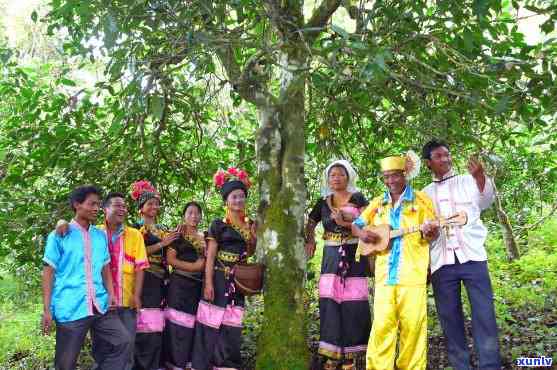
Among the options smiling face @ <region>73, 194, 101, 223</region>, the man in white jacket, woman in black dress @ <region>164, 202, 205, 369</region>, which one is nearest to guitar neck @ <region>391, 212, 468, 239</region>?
the man in white jacket

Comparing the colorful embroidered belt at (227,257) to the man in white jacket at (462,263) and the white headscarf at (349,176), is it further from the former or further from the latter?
the man in white jacket at (462,263)

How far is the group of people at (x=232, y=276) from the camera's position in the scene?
4.59m

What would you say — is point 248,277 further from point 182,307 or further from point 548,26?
point 548,26

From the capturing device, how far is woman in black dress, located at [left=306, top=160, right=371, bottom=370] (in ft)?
17.1

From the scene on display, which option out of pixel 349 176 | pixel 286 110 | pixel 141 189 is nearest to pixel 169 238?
pixel 141 189

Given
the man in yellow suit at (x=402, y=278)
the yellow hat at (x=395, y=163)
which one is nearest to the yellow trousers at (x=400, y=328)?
the man in yellow suit at (x=402, y=278)

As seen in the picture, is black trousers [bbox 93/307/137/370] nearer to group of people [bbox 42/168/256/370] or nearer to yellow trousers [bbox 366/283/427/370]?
group of people [bbox 42/168/256/370]

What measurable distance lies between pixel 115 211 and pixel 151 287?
3.07 feet

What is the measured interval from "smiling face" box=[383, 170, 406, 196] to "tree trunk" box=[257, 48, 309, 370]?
109 centimetres

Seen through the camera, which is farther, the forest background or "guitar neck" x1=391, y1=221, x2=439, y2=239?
"guitar neck" x1=391, y1=221, x2=439, y2=239

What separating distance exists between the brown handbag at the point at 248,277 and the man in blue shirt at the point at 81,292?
114 cm

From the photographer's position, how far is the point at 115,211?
5219 millimetres

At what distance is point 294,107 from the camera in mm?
5832

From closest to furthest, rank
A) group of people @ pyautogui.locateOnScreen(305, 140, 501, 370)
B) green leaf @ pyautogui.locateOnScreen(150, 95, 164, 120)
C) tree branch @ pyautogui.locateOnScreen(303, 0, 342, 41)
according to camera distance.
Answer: green leaf @ pyautogui.locateOnScreen(150, 95, 164, 120)
group of people @ pyautogui.locateOnScreen(305, 140, 501, 370)
tree branch @ pyautogui.locateOnScreen(303, 0, 342, 41)
